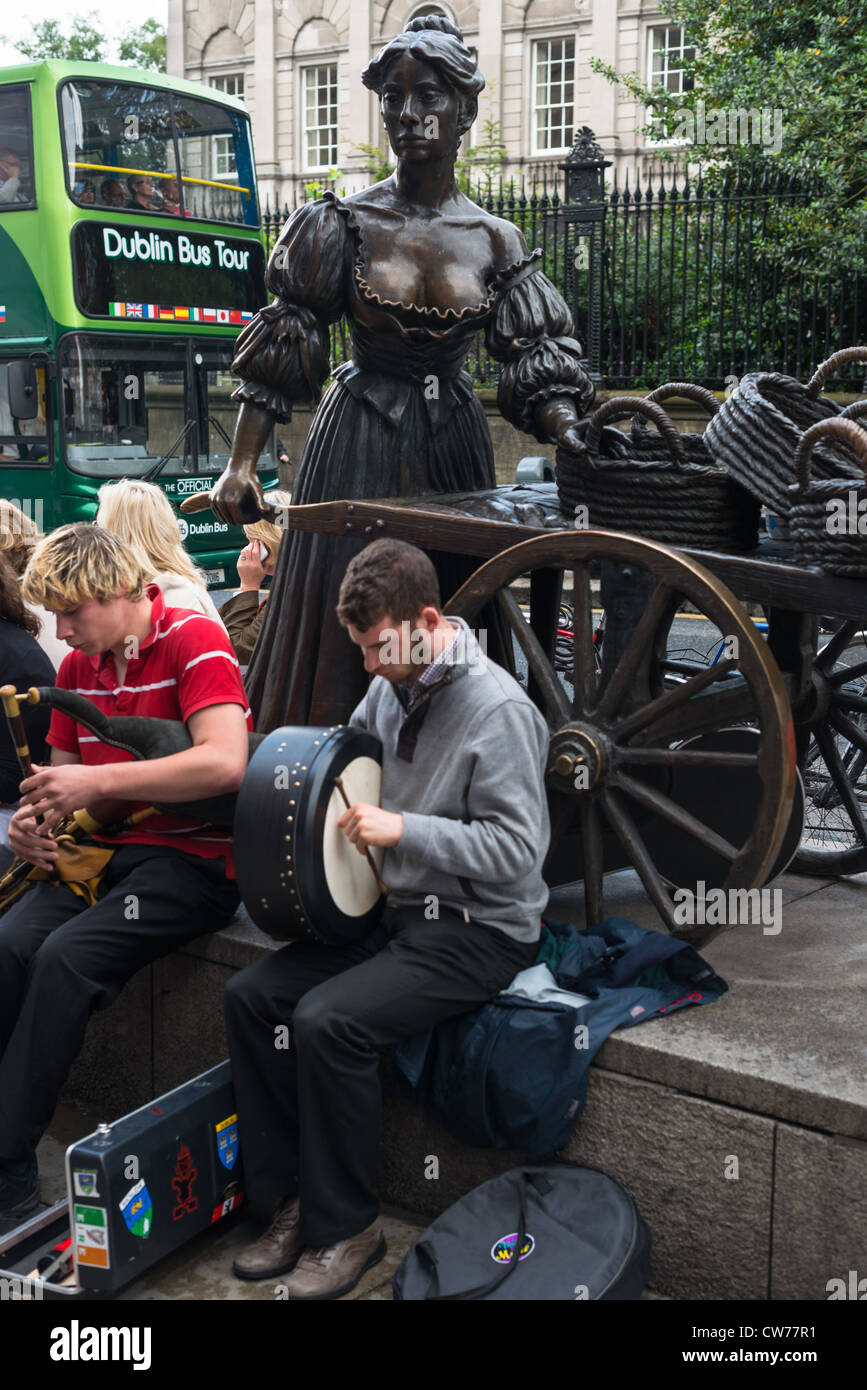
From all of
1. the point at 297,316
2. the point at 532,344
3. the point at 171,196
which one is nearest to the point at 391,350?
the point at 297,316

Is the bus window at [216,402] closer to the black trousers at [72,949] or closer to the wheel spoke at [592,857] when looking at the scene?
the black trousers at [72,949]

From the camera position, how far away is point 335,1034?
2.79 meters

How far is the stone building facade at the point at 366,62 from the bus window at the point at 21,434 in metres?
14.9

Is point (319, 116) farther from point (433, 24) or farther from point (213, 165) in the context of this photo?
point (433, 24)

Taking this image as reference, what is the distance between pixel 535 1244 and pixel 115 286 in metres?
9.92

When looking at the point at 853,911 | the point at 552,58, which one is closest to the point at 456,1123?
the point at 853,911

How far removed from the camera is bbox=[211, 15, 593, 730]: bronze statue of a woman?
378 cm

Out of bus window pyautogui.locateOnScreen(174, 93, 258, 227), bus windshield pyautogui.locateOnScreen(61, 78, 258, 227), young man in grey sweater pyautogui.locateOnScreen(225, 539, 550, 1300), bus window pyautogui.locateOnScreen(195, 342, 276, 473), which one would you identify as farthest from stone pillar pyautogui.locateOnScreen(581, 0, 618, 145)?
young man in grey sweater pyautogui.locateOnScreen(225, 539, 550, 1300)

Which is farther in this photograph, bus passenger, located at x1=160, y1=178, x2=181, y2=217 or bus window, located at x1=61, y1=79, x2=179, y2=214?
bus passenger, located at x1=160, y1=178, x2=181, y2=217

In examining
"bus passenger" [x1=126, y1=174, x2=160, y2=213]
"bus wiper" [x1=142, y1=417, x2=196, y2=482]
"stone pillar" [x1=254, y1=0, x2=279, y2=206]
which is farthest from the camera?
"stone pillar" [x1=254, y1=0, x2=279, y2=206]

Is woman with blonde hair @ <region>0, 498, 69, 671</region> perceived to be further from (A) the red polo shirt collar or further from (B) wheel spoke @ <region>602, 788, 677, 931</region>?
(B) wheel spoke @ <region>602, 788, 677, 931</region>

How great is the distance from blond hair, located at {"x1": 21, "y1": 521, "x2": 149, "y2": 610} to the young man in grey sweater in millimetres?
634

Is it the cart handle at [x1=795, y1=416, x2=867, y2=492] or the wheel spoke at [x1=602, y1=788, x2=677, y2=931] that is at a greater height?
the cart handle at [x1=795, y1=416, x2=867, y2=492]

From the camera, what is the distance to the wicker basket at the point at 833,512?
296 cm
